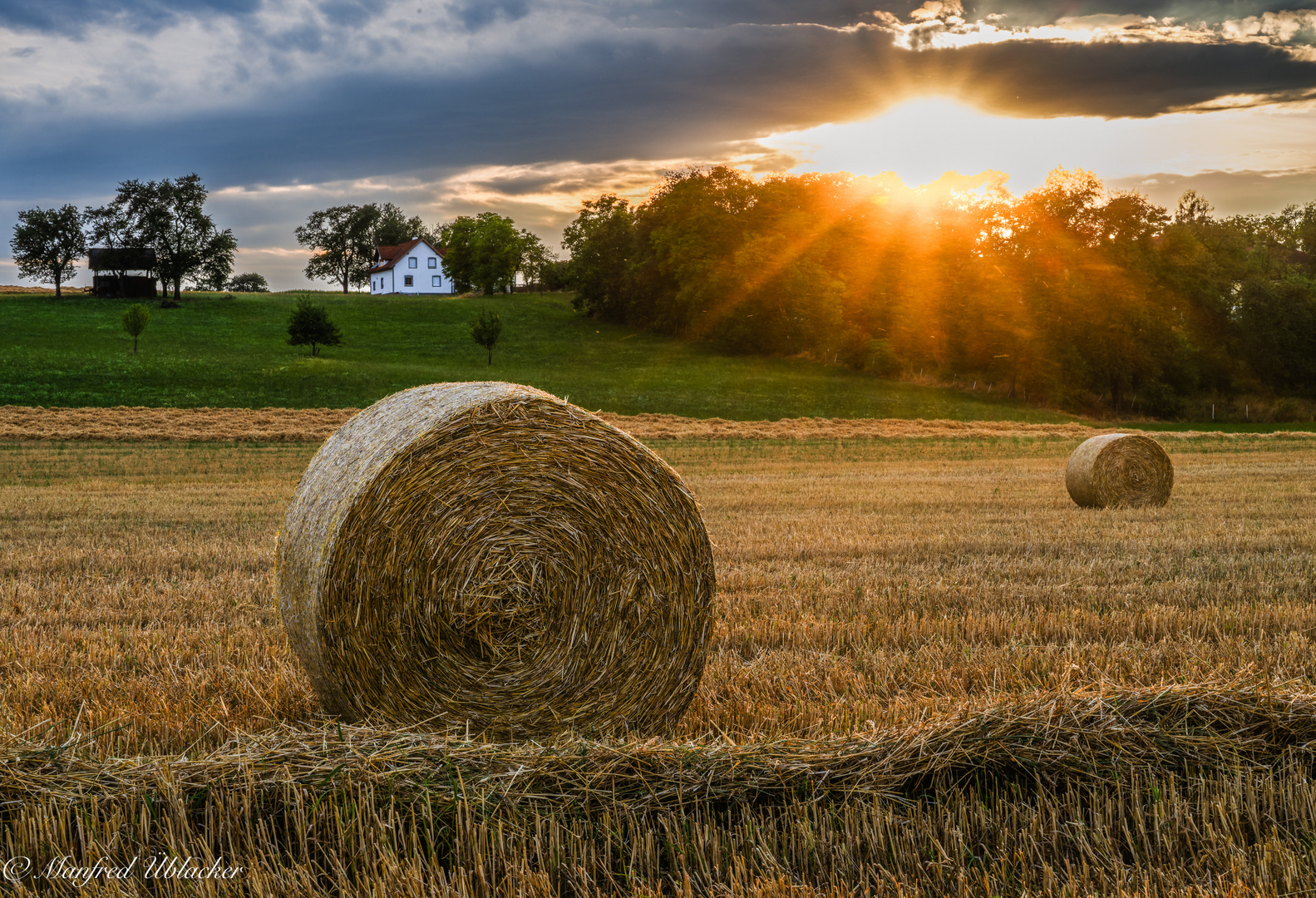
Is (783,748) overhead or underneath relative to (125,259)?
underneath

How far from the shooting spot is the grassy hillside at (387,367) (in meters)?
39.9

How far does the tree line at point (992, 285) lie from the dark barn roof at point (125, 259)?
38494 millimetres

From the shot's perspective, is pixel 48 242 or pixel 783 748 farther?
pixel 48 242

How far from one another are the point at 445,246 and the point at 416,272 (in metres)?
6.86

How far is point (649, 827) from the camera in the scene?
3236mm

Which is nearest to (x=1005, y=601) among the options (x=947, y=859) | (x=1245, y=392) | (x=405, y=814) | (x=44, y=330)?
(x=947, y=859)

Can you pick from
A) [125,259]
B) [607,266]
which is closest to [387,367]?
[607,266]

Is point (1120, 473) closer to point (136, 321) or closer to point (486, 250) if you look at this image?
point (136, 321)

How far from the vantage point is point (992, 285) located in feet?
184

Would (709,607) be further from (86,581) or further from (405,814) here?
(86,581)

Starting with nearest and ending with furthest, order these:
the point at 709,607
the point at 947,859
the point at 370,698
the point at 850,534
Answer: the point at 947,859, the point at 370,698, the point at 709,607, the point at 850,534

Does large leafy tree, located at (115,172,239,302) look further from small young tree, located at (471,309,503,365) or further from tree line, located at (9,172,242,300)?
small young tree, located at (471,309,503,365)

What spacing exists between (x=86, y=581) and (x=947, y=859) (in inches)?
301

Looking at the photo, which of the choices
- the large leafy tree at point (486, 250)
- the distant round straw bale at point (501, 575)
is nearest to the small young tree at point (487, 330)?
the large leafy tree at point (486, 250)
